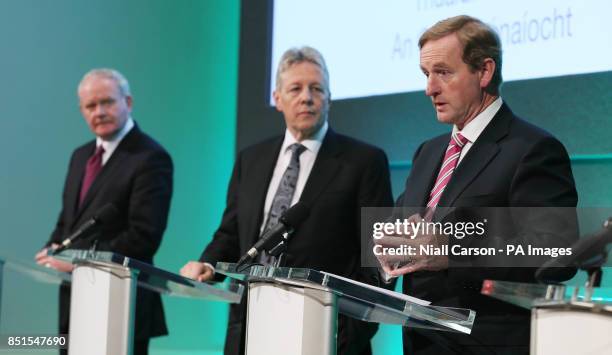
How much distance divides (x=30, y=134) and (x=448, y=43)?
169 inches

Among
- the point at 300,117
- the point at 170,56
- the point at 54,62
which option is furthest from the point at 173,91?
the point at 300,117

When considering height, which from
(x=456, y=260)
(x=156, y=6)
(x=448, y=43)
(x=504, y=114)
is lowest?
(x=456, y=260)

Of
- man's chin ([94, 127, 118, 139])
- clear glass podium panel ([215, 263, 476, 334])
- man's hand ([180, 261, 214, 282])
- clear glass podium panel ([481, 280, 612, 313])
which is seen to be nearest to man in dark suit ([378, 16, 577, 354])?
clear glass podium panel ([215, 263, 476, 334])

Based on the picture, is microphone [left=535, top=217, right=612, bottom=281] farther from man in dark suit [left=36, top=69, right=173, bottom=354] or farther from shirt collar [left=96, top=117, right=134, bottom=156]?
shirt collar [left=96, top=117, right=134, bottom=156]

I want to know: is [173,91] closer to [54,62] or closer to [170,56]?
[170,56]

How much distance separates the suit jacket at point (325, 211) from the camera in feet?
11.4

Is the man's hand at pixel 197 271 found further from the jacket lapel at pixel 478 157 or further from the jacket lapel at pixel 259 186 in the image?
the jacket lapel at pixel 478 157

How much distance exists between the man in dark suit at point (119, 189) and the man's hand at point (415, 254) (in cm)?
206

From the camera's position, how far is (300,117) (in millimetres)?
3701

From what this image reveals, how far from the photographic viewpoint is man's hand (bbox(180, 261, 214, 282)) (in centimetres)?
333

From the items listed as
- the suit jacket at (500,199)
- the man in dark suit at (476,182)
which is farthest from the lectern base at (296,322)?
the suit jacket at (500,199)

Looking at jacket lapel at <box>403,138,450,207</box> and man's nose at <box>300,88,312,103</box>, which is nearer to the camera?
jacket lapel at <box>403,138,450,207</box>

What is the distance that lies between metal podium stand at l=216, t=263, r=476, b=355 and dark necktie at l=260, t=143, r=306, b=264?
1.20 metres

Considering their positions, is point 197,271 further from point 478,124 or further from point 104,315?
point 478,124
